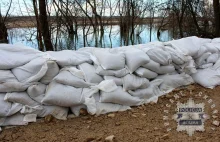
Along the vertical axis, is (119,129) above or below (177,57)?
below

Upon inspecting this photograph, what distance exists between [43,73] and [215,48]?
205 centimetres

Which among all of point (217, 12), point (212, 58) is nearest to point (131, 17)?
point (217, 12)

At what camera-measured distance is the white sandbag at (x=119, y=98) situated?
2.11 m

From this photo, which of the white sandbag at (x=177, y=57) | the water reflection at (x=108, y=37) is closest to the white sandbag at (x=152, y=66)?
the white sandbag at (x=177, y=57)

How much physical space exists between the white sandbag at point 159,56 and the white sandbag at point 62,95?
835mm

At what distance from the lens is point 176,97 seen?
2447mm

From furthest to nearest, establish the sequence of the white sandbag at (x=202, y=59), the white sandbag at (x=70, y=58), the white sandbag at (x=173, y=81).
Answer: the white sandbag at (x=202, y=59) → the white sandbag at (x=173, y=81) → the white sandbag at (x=70, y=58)

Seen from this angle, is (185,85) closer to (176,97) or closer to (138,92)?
(176,97)

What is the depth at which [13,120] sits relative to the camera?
77.5 inches

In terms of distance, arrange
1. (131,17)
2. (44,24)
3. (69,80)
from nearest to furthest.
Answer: (69,80) < (44,24) < (131,17)

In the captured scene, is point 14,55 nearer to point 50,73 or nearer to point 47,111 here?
point 50,73

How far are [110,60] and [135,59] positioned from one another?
0.23 metres

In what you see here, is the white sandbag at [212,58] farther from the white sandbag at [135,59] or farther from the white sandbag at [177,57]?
the white sandbag at [135,59]

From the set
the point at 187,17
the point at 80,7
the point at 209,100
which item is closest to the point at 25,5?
the point at 80,7
